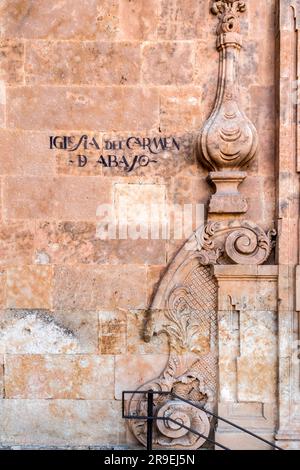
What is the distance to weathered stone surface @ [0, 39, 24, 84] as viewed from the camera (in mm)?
5496

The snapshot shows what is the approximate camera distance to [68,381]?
5387 millimetres

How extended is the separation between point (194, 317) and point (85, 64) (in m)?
2.32

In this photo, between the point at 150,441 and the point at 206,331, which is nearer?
the point at 150,441

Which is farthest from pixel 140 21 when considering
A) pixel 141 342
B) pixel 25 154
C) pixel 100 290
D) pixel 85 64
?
pixel 141 342

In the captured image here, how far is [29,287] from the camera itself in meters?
5.44

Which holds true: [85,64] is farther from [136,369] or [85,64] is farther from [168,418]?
[168,418]

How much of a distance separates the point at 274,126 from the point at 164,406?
98.4 inches

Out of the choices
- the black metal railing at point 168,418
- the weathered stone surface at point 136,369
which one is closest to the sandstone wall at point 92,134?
the weathered stone surface at point 136,369

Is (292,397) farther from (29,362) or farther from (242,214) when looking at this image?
(29,362)

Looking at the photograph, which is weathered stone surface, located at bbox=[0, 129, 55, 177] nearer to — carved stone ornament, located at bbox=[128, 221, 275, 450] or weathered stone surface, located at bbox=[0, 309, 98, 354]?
weathered stone surface, located at bbox=[0, 309, 98, 354]

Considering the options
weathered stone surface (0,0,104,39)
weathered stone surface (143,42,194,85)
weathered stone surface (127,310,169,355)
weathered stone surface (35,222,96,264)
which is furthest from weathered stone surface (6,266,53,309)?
weathered stone surface (0,0,104,39)
